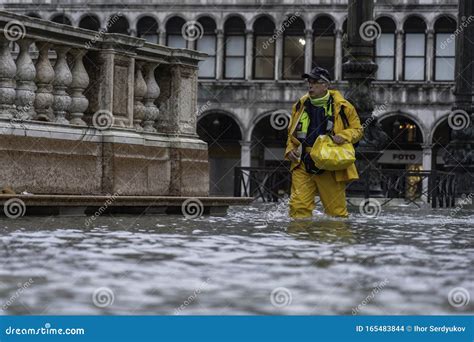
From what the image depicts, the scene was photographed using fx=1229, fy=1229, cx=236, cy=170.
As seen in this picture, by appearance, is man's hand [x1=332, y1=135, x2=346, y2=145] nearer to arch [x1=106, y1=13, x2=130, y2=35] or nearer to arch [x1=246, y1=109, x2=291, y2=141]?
arch [x1=246, y1=109, x2=291, y2=141]

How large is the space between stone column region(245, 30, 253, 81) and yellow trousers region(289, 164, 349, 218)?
39.5m

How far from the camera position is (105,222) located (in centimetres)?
1064

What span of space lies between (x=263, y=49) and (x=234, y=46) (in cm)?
126

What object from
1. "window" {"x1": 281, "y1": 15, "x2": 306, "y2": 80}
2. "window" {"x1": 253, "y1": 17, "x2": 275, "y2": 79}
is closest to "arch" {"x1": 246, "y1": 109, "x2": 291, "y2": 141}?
"window" {"x1": 253, "y1": 17, "x2": 275, "y2": 79}

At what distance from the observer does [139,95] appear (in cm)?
1353

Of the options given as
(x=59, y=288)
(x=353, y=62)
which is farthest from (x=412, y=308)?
(x=353, y=62)

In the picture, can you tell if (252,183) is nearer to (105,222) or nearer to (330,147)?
(330,147)

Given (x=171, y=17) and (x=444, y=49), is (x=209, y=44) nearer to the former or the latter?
(x=171, y=17)

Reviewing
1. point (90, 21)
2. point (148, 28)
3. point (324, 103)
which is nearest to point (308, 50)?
point (148, 28)

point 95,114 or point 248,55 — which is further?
point 248,55

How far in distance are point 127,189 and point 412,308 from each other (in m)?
8.22

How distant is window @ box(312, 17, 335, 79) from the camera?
52219mm

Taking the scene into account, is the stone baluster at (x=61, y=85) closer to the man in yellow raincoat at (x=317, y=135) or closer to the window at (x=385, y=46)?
the man in yellow raincoat at (x=317, y=135)

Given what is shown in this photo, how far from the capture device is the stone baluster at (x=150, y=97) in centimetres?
1364
